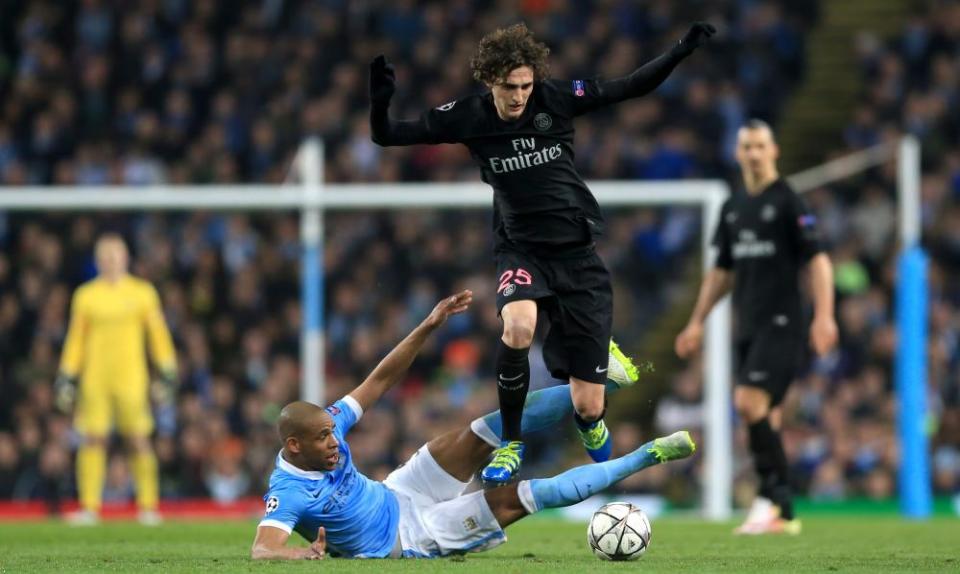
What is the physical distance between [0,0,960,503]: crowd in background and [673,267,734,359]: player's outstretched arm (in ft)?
10.7

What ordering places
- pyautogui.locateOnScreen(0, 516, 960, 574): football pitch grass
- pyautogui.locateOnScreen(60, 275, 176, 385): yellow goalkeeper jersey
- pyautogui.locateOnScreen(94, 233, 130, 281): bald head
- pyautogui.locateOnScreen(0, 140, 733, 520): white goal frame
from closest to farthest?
pyautogui.locateOnScreen(0, 516, 960, 574): football pitch grass → pyautogui.locateOnScreen(94, 233, 130, 281): bald head → pyautogui.locateOnScreen(60, 275, 176, 385): yellow goalkeeper jersey → pyautogui.locateOnScreen(0, 140, 733, 520): white goal frame

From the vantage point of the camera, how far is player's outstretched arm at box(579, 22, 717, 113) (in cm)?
726

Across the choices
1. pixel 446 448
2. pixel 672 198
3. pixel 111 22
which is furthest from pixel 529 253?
pixel 111 22

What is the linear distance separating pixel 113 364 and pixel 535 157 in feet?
20.2

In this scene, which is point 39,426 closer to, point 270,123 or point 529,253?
point 270,123

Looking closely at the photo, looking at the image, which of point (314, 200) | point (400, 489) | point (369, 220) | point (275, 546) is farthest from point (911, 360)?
point (275, 546)

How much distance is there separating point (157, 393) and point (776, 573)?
24.0 ft

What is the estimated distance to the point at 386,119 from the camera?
24.2 ft

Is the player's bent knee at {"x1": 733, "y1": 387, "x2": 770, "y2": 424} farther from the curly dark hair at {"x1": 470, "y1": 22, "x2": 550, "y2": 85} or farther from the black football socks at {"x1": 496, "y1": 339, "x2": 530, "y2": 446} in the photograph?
the curly dark hair at {"x1": 470, "y1": 22, "x2": 550, "y2": 85}

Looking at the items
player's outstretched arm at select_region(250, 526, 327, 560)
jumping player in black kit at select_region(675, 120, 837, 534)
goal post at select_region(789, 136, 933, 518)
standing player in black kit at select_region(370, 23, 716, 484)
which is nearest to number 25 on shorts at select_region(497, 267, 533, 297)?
standing player in black kit at select_region(370, 23, 716, 484)

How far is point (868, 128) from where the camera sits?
17.3 meters

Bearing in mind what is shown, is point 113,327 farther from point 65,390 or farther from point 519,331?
point 519,331

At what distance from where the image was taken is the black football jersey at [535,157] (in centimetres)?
753

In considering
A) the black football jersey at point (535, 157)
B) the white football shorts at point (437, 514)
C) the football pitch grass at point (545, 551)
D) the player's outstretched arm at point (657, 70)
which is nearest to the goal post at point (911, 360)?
the football pitch grass at point (545, 551)
